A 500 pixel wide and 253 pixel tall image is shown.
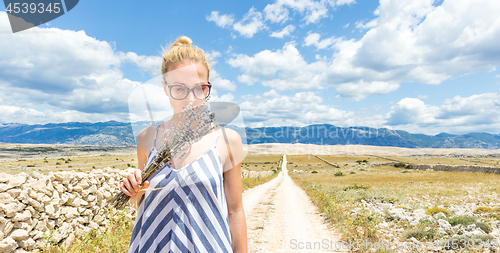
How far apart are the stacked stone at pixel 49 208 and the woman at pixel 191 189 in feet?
19.4

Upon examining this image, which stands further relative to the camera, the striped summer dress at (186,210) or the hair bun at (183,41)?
the hair bun at (183,41)

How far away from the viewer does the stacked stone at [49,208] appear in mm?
5391

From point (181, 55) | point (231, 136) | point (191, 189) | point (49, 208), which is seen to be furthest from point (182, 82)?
point (49, 208)

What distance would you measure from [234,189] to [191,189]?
0.33 metres

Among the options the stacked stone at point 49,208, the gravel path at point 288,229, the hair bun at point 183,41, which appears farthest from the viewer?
the gravel path at point 288,229

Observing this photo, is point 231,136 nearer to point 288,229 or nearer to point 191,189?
point 191,189

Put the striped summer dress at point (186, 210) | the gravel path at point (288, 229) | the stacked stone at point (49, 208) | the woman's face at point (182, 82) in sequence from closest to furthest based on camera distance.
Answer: the striped summer dress at point (186, 210) → the woman's face at point (182, 82) → the stacked stone at point (49, 208) → the gravel path at point (288, 229)

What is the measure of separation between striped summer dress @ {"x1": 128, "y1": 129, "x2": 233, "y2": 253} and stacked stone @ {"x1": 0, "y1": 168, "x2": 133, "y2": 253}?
19.5ft

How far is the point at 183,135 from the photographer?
1570 mm

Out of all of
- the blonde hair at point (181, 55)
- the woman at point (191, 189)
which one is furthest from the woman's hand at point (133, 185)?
the blonde hair at point (181, 55)

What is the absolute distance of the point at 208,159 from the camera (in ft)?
5.11

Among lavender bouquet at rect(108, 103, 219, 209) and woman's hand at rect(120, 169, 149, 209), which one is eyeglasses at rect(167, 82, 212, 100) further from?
woman's hand at rect(120, 169, 149, 209)

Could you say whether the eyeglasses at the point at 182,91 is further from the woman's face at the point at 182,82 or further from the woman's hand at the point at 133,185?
the woman's hand at the point at 133,185

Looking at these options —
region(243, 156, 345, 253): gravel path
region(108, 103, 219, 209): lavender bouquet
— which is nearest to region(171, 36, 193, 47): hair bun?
region(108, 103, 219, 209): lavender bouquet
